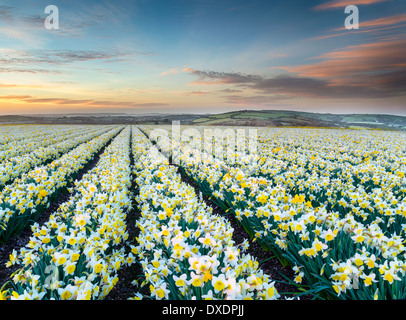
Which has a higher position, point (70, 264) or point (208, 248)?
point (70, 264)

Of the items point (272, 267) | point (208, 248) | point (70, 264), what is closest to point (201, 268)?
point (208, 248)

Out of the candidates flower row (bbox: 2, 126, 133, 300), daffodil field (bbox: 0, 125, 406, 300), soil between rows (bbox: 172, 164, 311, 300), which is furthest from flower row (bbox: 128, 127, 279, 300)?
soil between rows (bbox: 172, 164, 311, 300)

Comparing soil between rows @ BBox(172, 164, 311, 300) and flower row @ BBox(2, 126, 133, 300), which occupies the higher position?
flower row @ BBox(2, 126, 133, 300)

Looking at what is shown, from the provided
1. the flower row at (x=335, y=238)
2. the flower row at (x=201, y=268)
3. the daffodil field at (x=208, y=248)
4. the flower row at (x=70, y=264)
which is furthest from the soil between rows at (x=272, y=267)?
the flower row at (x=70, y=264)

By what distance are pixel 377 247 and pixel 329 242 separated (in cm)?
53

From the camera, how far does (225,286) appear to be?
190 cm

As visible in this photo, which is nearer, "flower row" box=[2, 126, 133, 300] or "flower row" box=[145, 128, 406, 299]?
"flower row" box=[2, 126, 133, 300]

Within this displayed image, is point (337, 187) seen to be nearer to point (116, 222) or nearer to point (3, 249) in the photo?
point (116, 222)

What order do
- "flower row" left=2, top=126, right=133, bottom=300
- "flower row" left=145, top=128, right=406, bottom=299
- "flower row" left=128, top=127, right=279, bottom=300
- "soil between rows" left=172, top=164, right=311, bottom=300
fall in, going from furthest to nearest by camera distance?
"soil between rows" left=172, top=164, right=311, bottom=300
"flower row" left=145, top=128, right=406, bottom=299
"flower row" left=2, top=126, right=133, bottom=300
"flower row" left=128, top=127, right=279, bottom=300

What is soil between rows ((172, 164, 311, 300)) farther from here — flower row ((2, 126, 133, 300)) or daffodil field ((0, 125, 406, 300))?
flower row ((2, 126, 133, 300))

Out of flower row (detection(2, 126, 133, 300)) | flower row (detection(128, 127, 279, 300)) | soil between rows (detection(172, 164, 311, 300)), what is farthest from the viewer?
soil between rows (detection(172, 164, 311, 300))

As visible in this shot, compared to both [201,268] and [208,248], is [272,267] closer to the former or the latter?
[208,248]
